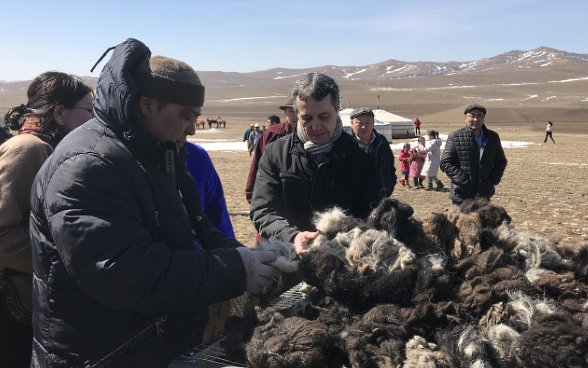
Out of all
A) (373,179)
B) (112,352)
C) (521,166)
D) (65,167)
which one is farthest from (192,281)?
(521,166)

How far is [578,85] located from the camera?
404 ft

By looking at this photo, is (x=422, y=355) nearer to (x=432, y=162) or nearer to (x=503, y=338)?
(x=503, y=338)

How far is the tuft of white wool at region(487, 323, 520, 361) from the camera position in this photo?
5.54 ft

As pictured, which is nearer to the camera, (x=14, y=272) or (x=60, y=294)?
(x=60, y=294)

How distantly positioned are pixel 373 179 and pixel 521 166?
1740 cm

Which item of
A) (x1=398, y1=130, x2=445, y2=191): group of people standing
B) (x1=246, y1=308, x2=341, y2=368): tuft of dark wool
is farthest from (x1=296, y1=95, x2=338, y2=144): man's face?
(x1=398, y1=130, x2=445, y2=191): group of people standing

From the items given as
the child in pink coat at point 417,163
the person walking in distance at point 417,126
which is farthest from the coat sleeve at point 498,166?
the person walking in distance at point 417,126

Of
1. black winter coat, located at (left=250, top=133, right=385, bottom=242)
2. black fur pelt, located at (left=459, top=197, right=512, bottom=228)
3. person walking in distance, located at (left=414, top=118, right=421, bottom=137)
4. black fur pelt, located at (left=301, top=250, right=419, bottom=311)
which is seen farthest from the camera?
person walking in distance, located at (left=414, top=118, right=421, bottom=137)

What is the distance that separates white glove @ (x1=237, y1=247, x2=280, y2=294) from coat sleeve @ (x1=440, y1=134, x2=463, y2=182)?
5318mm

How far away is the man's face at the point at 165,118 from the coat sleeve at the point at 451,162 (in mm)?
5455

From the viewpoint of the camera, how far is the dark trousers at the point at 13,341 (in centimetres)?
268

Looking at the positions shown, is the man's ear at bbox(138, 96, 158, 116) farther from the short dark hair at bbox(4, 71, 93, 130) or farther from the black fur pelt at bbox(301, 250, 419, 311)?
the short dark hair at bbox(4, 71, 93, 130)

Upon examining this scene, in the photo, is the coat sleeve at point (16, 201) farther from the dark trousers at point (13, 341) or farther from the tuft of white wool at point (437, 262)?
the tuft of white wool at point (437, 262)

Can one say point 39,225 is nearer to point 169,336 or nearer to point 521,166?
point 169,336
